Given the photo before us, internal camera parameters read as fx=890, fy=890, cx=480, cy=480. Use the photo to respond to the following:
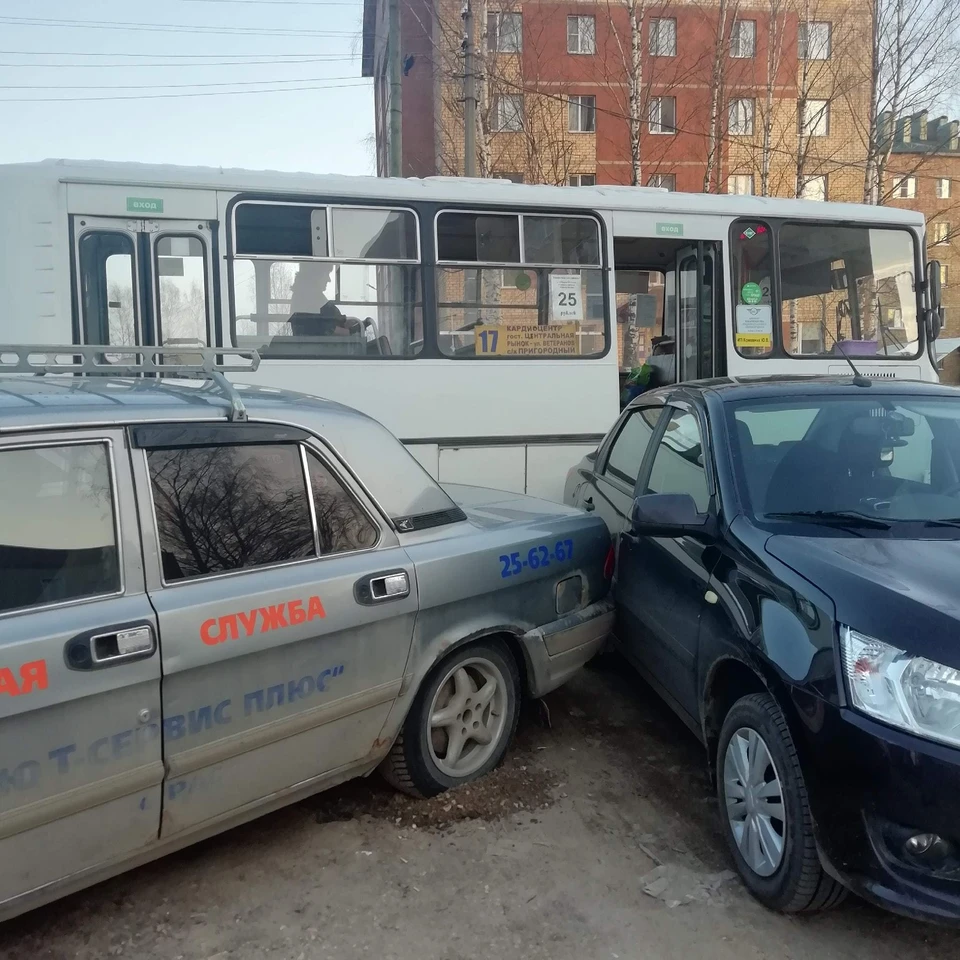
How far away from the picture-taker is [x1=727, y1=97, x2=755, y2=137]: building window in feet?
82.5

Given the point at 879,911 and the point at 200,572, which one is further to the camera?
the point at 879,911

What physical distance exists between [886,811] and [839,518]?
4.04ft

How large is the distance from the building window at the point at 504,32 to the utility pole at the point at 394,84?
7.60 m

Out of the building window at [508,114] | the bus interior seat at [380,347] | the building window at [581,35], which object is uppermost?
the building window at [581,35]

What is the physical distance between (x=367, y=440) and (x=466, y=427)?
4063mm

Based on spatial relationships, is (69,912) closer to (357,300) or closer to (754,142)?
(357,300)

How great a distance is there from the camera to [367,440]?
11.0 feet

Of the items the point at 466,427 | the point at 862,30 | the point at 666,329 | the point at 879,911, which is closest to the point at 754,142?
the point at 862,30

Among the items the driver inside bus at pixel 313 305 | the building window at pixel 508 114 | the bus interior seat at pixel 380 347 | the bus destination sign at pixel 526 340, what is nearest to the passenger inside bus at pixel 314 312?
the driver inside bus at pixel 313 305

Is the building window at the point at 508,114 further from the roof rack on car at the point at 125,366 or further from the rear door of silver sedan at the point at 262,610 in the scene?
the rear door of silver sedan at the point at 262,610

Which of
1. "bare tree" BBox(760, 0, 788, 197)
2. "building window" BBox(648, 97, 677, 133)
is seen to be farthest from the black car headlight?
"building window" BBox(648, 97, 677, 133)

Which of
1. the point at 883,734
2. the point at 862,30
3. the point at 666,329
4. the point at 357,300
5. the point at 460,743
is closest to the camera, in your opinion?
the point at 883,734

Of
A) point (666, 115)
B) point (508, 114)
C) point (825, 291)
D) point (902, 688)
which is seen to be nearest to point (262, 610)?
point (902, 688)

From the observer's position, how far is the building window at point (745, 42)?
78.4 feet
